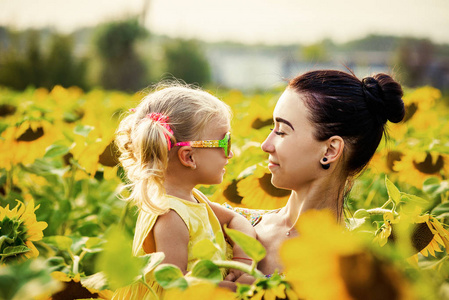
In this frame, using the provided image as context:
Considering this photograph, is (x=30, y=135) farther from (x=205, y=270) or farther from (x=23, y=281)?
(x=23, y=281)

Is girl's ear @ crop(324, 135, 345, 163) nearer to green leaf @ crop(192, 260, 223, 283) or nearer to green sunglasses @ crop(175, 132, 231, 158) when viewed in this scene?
green sunglasses @ crop(175, 132, 231, 158)

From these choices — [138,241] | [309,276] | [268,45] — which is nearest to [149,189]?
[138,241]

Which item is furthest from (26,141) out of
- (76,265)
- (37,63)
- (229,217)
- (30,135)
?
(37,63)

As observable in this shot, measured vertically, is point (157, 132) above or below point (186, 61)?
above

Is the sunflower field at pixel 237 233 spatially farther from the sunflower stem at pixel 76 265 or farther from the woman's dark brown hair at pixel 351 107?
the woman's dark brown hair at pixel 351 107

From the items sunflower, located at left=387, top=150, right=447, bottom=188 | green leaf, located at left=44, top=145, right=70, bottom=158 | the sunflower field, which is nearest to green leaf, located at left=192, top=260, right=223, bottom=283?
the sunflower field

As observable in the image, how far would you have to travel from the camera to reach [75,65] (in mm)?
13266

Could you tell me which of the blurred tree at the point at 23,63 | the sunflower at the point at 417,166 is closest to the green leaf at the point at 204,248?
the sunflower at the point at 417,166

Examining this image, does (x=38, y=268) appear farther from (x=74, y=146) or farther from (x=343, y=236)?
(x=74, y=146)

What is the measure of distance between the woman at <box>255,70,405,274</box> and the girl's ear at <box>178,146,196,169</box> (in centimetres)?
17

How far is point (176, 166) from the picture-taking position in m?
1.18

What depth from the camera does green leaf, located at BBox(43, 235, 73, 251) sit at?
1306mm

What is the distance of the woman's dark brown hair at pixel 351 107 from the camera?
1.17 metres

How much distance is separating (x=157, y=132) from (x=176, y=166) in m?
0.10
